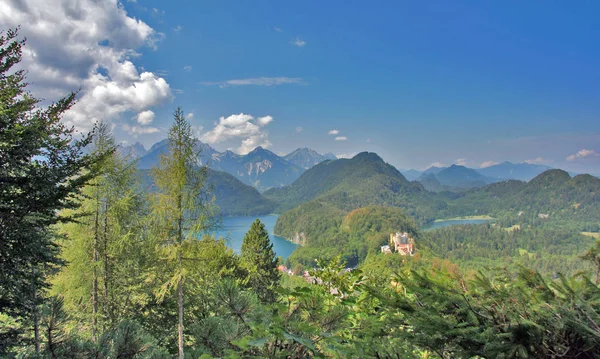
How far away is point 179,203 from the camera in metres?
7.69

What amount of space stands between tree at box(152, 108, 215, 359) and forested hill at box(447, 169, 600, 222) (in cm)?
19413

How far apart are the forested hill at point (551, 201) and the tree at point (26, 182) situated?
197317 mm

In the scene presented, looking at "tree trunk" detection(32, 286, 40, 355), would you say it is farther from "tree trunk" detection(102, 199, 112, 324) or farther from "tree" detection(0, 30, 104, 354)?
"tree trunk" detection(102, 199, 112, 324)

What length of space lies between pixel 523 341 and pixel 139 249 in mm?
10804

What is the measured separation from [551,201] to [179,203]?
223635 mm

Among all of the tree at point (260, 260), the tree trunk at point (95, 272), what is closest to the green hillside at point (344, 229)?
the tree at point (260, 260)

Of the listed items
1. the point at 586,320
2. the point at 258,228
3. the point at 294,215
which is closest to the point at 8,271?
the point at 586,320

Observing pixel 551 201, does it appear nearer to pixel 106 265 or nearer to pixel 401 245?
pixel 401 245

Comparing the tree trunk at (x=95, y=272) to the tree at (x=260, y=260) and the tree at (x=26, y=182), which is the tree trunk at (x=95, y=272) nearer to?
the tree at (x=26, y=182)

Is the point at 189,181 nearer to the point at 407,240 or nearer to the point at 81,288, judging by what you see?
the point at 81,288

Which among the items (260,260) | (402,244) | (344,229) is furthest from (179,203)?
(344,229)

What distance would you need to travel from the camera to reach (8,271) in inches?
183

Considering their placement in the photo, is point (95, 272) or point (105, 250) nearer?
point (95, 272)

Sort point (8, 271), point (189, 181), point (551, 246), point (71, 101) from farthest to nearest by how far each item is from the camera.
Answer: point (551, 246) → point (189, 181) → point (71, 101) → point (8, 271)
